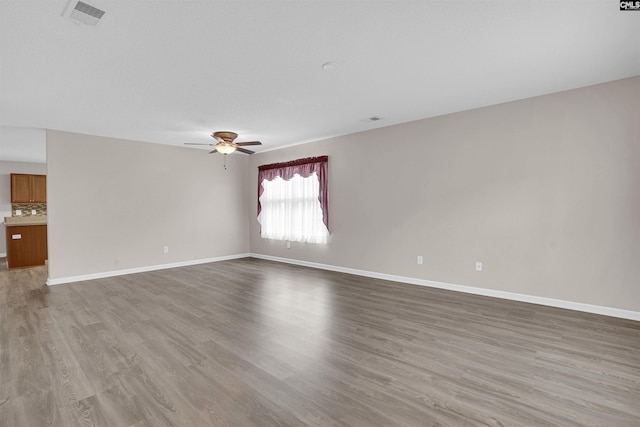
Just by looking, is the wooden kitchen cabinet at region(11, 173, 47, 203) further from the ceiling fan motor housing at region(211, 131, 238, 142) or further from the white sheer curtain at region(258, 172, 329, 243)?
the ceiling fan motor housing at region(211, 131, 238, 142)

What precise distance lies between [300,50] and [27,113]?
3.98 meters

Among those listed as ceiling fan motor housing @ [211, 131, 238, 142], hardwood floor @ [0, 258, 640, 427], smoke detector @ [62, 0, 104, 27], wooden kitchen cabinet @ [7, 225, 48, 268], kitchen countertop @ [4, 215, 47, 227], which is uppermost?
smoke detector @ [62, 0, 104, 27]

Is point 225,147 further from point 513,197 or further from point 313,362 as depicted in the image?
point 513,197

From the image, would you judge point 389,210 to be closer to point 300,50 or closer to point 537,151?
point 537,151

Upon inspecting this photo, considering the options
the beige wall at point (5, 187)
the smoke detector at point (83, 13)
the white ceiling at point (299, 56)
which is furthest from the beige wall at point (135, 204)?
the beige wall at point (5, 187)

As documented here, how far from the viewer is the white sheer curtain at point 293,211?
5973 millimetres

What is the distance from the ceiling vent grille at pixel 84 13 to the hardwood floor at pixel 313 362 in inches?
97.7

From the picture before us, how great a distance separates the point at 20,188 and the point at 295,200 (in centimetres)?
704

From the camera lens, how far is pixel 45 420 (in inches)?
68.8

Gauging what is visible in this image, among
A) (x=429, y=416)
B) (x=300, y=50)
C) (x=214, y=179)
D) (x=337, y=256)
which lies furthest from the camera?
(x=214, y=179)

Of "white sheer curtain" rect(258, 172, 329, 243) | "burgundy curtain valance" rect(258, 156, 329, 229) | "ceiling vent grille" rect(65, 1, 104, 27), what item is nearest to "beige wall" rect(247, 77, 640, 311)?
"burgundy curtain valance" rect(258, 156, 329, 229)

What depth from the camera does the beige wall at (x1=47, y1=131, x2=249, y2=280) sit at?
5012 millimetres

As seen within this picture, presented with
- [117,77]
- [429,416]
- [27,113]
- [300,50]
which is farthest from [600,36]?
[27,113]

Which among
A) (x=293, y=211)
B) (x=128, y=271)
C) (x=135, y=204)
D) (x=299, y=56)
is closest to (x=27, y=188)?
(x=135, y=204)
